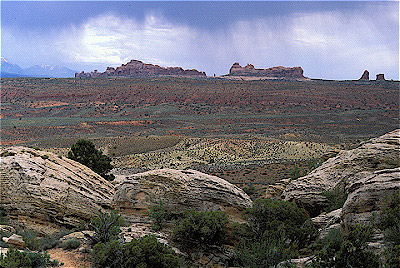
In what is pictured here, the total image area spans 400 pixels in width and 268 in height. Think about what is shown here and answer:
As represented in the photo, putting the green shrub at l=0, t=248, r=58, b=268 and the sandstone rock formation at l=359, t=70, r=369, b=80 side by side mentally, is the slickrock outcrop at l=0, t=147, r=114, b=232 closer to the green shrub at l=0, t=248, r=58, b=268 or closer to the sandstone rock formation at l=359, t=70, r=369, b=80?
the green shrub at l=0, t=248, r=58, b=268

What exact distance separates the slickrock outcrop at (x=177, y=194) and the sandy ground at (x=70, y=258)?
3858 mm

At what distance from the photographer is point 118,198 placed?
13.3 metres

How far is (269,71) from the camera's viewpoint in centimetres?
17900

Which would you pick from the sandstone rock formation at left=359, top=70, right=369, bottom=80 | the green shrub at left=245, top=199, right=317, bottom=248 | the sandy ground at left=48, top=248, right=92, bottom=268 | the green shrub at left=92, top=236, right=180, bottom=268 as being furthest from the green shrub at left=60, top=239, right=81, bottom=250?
the sandstone rock formation at left=359, top=70, right=369, bottom=80

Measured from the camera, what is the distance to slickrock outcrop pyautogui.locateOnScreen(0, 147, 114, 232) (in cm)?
1124

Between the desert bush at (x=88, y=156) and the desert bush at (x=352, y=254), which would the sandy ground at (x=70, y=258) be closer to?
the desert bush at (x=352, y=254)

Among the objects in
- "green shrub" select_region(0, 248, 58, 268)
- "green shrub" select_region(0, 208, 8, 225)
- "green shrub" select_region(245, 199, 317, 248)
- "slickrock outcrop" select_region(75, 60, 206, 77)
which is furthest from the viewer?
"slickrock outcrop" select_region(75, 60, 206, 77)

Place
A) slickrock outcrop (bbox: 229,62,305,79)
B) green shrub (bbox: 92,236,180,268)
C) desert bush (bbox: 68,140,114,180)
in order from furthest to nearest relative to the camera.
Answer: slickrock outcrop (bbox: 229,62,305,79) → desert bush (bbox: 68,140,114,180) → green shrub (bbox: 92,236,180,268)

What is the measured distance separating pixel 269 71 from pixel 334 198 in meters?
175

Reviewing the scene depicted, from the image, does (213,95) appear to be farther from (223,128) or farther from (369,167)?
(369,167)

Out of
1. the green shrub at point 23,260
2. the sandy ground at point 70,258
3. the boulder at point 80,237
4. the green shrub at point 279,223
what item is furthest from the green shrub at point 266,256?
the green shrub at point 23,260

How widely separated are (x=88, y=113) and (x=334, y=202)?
74.0 m

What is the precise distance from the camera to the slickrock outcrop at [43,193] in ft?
36.9

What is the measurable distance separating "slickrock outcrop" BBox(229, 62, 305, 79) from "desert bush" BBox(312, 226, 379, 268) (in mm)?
172317
